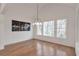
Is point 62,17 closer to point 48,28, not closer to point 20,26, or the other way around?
point 48,28

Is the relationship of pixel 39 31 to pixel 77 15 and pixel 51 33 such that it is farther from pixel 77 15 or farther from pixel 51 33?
pixel 77 15

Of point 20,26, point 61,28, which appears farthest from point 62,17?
point 20,26

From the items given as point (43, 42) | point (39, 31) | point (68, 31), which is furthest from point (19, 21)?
point (68, 31)

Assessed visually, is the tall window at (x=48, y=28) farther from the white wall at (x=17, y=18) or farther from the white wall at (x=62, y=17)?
the white wall at (x=17, y=18)

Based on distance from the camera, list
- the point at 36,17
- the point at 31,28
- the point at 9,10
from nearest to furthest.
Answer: the point at 9,10
the point at 36,17
the point at 31,28

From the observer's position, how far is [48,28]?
205 cm

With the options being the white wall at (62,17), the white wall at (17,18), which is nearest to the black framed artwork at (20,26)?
the white wall at (17,18)

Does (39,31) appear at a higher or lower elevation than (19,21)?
lower

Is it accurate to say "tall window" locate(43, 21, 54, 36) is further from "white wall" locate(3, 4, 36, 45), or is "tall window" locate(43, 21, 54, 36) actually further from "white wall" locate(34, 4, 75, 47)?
"white wall" locate(3, 4, 36, 45)

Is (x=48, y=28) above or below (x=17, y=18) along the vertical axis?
below

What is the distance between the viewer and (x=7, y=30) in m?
1.86

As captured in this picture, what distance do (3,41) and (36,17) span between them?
81 centimetres

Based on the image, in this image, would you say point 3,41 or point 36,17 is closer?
point 3,41

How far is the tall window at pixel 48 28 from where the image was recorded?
2.00 metres
